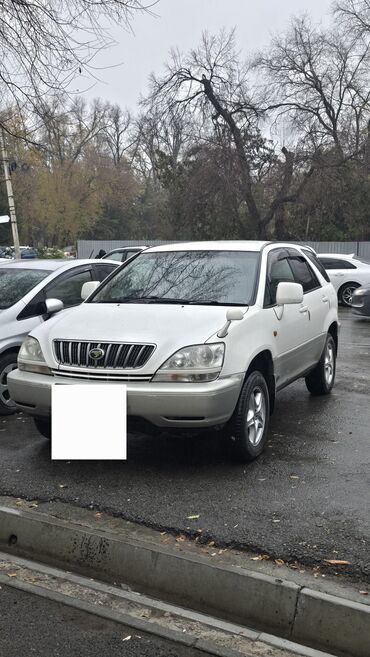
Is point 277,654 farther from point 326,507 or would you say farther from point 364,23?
point 364,23

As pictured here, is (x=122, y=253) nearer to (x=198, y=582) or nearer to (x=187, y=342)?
(x=187, y=342)

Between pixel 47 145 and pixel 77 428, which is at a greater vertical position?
pixel 47 145

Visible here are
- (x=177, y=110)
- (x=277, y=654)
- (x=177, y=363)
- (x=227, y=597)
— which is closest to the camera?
(x=277, y=654)

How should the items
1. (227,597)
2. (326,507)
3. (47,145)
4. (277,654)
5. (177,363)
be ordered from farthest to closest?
(47,145)
(177,363)
(326,507)
(227,597)
(277,654)

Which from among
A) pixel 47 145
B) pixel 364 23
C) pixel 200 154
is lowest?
pixel 47 145

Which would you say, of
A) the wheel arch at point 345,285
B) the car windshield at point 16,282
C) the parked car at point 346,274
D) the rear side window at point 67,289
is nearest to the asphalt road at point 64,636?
the car windshield at point 16,282

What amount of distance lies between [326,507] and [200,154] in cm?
2788

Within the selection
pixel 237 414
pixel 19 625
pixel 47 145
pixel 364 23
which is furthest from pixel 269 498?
pixel 364 23

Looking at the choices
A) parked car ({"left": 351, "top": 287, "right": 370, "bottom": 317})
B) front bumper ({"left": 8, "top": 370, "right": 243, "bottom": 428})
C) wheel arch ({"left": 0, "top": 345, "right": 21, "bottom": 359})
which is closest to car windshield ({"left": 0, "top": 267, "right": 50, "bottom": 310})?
wheel arch ({"left": 0, "top": 345, "right": 21, "bottom": 359})

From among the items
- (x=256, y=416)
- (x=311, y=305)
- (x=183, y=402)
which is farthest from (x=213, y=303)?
(x=311, y=305)

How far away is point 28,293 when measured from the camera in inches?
263

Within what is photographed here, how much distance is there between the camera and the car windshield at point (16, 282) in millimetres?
6652

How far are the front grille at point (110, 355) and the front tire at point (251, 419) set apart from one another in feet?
2.72

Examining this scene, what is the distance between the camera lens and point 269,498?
4219mm
